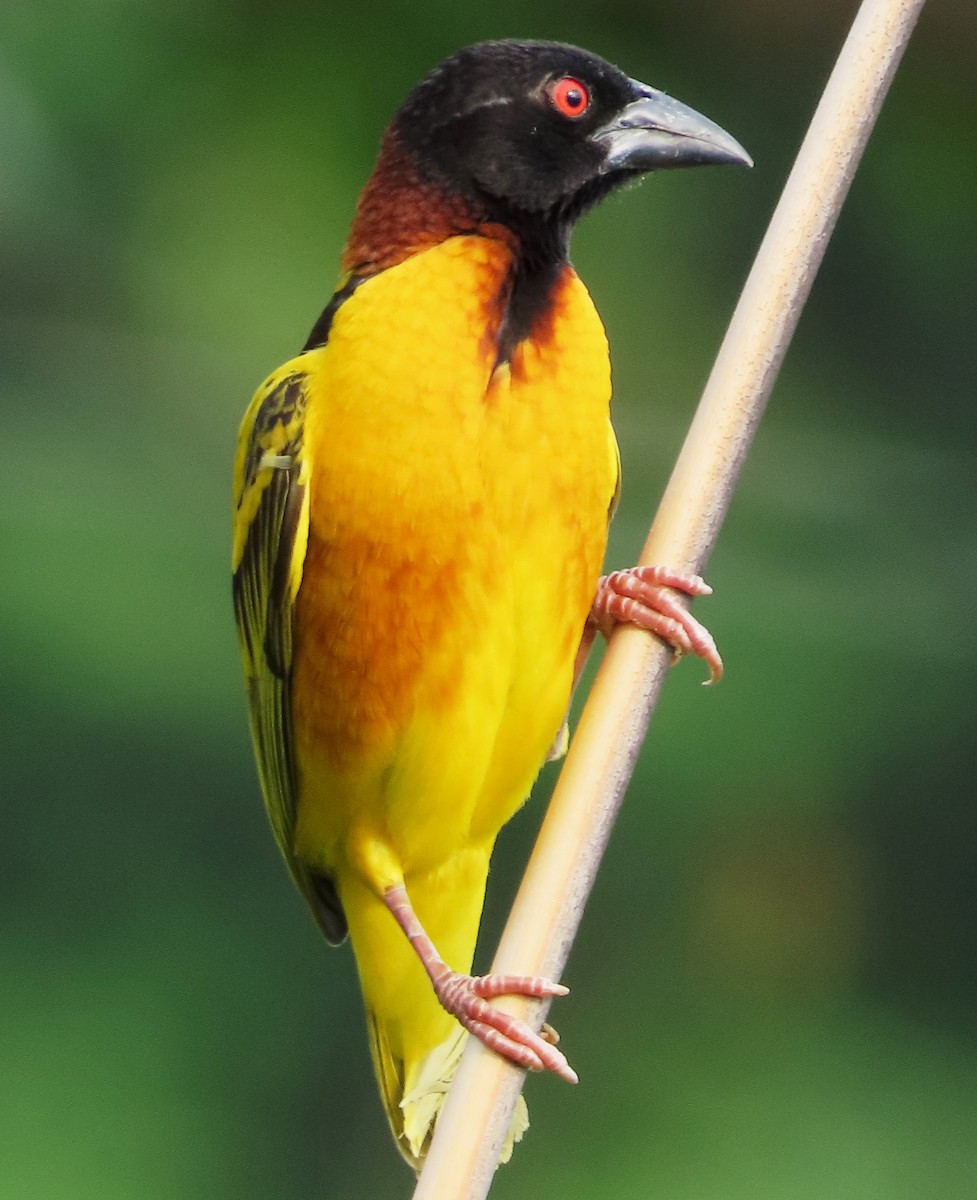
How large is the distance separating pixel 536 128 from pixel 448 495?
397 millimetres

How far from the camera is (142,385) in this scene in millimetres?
4262

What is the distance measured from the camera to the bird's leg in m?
1.17

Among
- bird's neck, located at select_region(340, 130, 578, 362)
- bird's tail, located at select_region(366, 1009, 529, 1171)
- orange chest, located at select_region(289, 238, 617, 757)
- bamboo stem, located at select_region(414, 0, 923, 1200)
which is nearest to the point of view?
bamboo stem, located at select_region(414, 0, 923, 1200)

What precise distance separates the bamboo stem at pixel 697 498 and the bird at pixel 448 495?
0.43ft

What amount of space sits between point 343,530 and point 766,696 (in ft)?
7.23

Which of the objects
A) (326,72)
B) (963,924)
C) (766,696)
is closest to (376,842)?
(766,696)

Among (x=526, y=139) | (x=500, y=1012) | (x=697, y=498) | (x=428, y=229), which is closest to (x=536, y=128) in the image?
(x=526, y=139)

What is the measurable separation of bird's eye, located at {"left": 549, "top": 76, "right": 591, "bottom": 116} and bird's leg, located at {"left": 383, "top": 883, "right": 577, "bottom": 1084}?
2.61 feet

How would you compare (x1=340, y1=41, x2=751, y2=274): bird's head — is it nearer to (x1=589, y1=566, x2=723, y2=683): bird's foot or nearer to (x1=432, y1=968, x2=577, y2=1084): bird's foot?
(x1=589, y1=566, x2=723, y2=683): bird's foot

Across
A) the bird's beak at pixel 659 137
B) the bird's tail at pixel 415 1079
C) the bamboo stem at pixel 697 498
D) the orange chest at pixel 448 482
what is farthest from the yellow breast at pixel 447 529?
the bird's tail at pixel 415 1079

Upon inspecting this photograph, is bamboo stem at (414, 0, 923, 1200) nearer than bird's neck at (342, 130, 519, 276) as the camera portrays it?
Yes

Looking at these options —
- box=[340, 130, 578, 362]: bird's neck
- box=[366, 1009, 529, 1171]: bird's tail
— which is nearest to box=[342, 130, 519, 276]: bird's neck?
box=[340, 130, 578, 362]: bird's neck

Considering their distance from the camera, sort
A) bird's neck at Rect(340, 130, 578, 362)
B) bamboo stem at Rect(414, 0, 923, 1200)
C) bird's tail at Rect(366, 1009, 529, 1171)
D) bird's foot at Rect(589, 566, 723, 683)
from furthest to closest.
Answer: bird's tail at Rect(366, 1009, 529, 1171), bird's neck at Rect(340, 130, 578, 362), bird's foot at Rect(589, 566, 723, 683), bamboo stem at Rect(414, 0, 923, 1200)

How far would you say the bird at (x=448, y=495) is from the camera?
1464 millimetres
